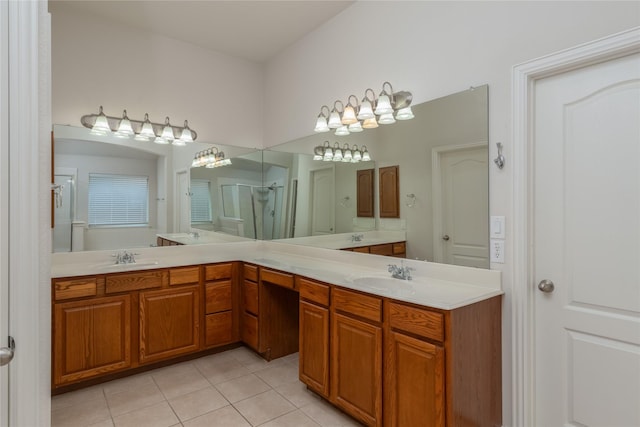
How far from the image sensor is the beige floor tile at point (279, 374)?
2.70 m

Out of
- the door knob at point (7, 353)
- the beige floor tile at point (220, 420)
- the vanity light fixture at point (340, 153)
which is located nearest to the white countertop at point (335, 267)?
the vanity light fixture at point (340, 153)

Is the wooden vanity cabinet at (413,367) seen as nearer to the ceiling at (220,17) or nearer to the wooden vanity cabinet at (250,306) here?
the wooden vanity cabinet at (250,306)

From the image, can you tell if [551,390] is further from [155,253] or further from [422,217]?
[155,253]

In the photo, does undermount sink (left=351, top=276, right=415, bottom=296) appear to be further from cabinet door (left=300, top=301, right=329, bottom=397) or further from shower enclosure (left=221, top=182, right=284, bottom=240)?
shower enclosure (left=221, top=182, right=284, bottom=240)

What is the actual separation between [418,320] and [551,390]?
2.69 feet

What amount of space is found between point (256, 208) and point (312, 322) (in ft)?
5.92

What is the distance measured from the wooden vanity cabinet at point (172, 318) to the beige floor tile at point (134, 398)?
26 centimetres

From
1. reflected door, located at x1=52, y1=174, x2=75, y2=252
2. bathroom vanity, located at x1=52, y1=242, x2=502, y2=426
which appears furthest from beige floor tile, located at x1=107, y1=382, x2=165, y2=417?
reflected door, located at x1=52, y1=174, x2=75, y2=252

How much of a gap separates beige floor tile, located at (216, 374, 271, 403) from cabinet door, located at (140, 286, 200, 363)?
564 millimetres

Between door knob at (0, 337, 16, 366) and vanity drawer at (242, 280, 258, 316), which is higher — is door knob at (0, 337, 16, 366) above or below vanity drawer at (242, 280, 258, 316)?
above

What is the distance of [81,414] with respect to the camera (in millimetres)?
2275

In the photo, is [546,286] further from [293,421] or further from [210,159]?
[210,159]

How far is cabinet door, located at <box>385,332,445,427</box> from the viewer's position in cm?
167

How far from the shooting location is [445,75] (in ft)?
7.30
